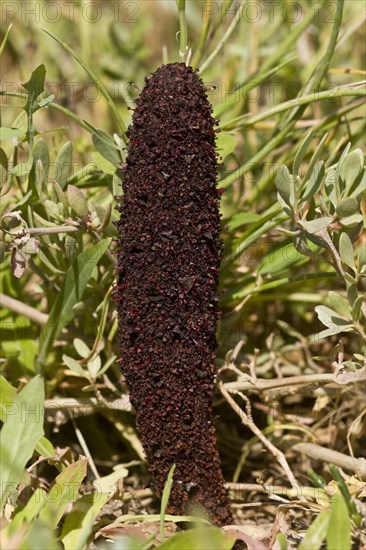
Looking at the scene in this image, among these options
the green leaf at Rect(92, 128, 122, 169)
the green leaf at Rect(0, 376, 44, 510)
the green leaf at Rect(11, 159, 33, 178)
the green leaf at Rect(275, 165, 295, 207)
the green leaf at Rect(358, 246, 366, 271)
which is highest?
the green leaf at Rect(92, 128, 122, 169)

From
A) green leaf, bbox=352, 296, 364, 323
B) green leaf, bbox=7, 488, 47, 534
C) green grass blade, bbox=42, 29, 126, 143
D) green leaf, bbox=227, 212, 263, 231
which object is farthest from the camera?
green leaf, bbox=227, 212, 263, 231

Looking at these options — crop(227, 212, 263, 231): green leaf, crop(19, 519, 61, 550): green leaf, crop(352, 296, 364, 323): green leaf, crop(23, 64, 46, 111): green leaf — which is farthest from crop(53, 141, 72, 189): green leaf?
crop(19, 519, 61, 550): green leaf

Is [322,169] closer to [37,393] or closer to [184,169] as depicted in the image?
[184,169]

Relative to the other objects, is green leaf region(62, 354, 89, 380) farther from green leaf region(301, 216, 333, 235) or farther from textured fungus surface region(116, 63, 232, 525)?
green leaf region(301, 216, 333, 235)

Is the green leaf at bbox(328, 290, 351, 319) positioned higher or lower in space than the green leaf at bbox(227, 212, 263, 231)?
lower

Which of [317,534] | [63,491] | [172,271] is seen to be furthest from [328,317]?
[63,491]

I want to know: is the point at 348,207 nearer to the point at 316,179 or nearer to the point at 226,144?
the point at 316,179

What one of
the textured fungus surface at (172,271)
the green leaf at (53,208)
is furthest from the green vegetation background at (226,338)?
the textured fungus surface at (172,271)
